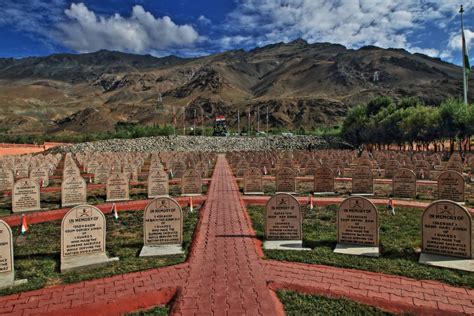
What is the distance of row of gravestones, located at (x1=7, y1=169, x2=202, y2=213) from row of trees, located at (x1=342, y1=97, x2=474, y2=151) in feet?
86.9

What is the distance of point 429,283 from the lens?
5488mm

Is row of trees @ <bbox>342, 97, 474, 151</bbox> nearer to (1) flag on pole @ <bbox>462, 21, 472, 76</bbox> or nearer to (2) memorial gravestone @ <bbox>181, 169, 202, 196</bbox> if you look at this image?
(1) flag on pole @ <bbox>462, 21, 472, 76</bbox>

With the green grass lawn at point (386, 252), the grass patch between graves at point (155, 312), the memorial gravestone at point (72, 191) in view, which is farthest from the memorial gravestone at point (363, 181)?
the grass patch between graves at point (155, 312)

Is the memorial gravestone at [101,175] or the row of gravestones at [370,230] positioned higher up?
the memorial gravestone at [101,175]

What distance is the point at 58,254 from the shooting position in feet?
23.9

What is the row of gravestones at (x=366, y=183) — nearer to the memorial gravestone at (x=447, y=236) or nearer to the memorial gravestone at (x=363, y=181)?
the memorial gravestone at (x=363, y=181)

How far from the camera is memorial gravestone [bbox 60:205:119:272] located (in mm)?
6613

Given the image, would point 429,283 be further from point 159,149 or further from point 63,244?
point 159,149

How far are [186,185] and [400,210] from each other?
25.2ft

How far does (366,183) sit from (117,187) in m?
9.16

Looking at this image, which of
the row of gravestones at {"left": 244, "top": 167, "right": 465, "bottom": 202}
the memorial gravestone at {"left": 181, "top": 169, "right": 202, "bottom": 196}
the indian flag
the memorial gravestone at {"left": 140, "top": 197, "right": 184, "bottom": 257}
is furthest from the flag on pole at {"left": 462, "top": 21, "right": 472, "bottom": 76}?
the memorial gravestone at {"left": 140, "top": 197, "right": 184, "bottom": 257}

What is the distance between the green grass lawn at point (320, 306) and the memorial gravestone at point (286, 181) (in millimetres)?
9178

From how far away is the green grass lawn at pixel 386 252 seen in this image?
5.82m

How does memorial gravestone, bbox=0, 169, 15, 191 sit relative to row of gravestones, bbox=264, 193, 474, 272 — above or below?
above
